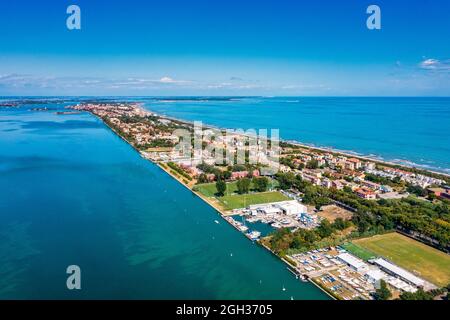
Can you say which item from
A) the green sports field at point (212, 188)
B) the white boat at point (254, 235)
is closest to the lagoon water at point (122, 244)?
the white boat at point (254, 235)

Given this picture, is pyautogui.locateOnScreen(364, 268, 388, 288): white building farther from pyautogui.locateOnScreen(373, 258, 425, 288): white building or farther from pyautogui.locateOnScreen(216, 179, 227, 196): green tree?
pyautogui.locateOnScreen(216, 179, 227, 196): green tree

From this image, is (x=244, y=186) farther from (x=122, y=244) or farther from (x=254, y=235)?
(x=122, y=244)

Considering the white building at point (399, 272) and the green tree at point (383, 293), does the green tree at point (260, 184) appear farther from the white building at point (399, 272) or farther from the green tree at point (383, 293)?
the green tree at point (383, 293)

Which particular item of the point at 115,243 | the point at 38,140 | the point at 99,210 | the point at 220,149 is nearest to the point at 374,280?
the point at 115,243

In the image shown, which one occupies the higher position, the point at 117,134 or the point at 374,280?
the point at 117,134

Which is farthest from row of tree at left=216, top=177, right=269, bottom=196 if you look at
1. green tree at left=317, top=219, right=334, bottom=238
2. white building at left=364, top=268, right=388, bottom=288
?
white building at left=364, top=268, right=388, bottom=288
